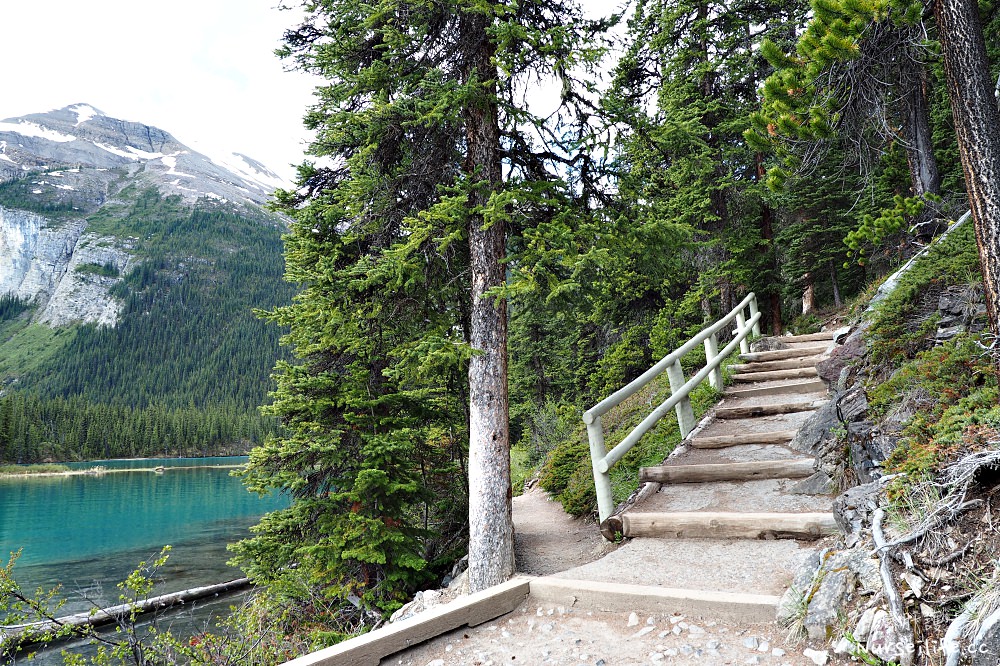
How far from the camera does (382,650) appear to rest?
318cm

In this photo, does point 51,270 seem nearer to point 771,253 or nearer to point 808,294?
point 771,253

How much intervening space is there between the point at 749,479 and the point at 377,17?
20.1 ft

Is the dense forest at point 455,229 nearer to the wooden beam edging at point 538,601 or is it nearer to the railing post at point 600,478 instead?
the railing post at point 600,478

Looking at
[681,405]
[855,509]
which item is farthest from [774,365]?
[855,509]

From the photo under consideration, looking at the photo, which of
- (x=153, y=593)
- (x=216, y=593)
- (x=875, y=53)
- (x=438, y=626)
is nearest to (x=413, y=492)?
(x=438, y=626)

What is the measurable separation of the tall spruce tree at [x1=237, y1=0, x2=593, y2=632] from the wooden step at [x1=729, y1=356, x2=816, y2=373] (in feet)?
16.3

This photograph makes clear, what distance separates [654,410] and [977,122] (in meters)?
4.14

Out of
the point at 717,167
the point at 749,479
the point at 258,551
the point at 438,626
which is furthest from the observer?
the point at 717,167

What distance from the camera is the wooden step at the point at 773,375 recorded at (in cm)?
815

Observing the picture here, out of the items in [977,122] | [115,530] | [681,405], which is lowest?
[115,530]

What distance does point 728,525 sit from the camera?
4.54 meters

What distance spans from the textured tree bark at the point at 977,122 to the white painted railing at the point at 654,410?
2.97m

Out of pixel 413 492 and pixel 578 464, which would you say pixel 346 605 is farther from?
pixel 578 464

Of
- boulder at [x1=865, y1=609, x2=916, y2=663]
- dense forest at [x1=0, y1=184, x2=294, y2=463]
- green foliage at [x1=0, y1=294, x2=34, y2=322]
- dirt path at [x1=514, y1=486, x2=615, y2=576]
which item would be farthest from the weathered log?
green foliage at [x1=0, y1=294, x2=34, y2=322]
